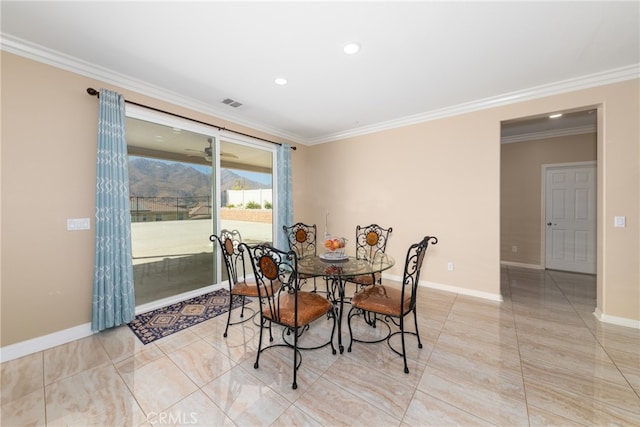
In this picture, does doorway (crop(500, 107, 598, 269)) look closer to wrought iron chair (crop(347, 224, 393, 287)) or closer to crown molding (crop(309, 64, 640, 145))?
crown molding (crop(309, 64, 640, 145))

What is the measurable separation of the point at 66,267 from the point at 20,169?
3.19 ft

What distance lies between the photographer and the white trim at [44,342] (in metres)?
2.10

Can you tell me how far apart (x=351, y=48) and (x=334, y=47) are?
0.52 feet

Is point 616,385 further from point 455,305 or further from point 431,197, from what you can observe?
point 431,197

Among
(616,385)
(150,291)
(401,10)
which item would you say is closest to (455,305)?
(616,385)

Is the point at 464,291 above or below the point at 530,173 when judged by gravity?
below

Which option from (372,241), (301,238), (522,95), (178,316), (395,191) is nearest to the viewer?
(178,316)

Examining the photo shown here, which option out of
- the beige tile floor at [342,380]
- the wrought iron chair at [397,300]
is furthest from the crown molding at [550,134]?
the wrought iron chair at [397,300]

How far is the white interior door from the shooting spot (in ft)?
14.9

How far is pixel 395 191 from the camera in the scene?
13.9 feet

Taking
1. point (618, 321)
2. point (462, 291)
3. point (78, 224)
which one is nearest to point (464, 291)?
point (462, 291)

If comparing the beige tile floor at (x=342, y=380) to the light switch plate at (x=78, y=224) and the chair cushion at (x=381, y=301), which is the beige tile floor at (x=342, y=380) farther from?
the light switch plate at (x=78, y=224)

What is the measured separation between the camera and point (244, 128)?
4133 millimetres

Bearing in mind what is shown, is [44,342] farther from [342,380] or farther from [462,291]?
[462,291]
